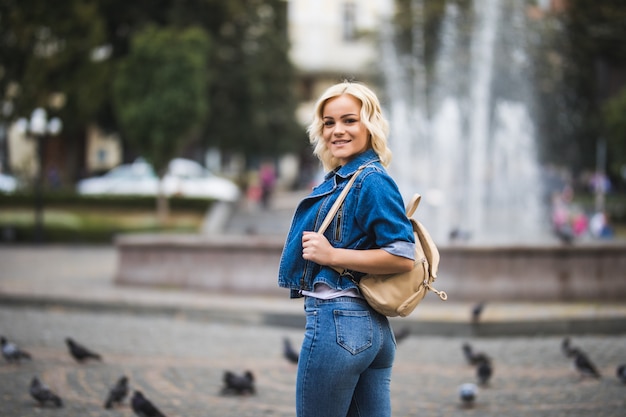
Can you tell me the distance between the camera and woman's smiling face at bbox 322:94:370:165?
3.68 meters

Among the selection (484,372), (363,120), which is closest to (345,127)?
(363,120)

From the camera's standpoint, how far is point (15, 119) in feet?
94.0

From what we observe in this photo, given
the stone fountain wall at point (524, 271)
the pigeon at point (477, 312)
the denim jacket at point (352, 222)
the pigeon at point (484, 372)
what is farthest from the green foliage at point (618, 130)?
the denim jacket at point (352, 222)

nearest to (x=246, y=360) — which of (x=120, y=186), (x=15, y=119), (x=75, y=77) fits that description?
(x=15, y=119)

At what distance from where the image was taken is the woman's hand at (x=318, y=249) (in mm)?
3506

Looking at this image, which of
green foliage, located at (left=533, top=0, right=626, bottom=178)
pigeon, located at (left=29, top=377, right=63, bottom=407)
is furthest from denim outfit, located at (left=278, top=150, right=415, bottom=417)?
green foliage, located at (left=533, top=0, right=626, bottom=178)

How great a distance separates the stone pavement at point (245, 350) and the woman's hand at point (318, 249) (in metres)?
3.22

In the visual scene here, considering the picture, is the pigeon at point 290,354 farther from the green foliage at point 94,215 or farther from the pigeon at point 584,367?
the green foliage at point 94,215

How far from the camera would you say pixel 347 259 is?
3502 millimetres

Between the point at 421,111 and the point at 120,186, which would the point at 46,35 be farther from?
the point at 421,111

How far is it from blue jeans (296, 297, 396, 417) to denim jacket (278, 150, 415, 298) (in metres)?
0.11

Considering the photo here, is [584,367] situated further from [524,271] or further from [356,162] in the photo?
[356,162]

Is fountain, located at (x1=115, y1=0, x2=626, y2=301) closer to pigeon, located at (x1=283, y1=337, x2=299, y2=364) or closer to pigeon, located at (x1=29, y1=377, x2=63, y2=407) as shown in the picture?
pigeon, located at (x1=283, y1=337, x2=299, y2=364)

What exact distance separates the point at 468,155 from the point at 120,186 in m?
13.7
